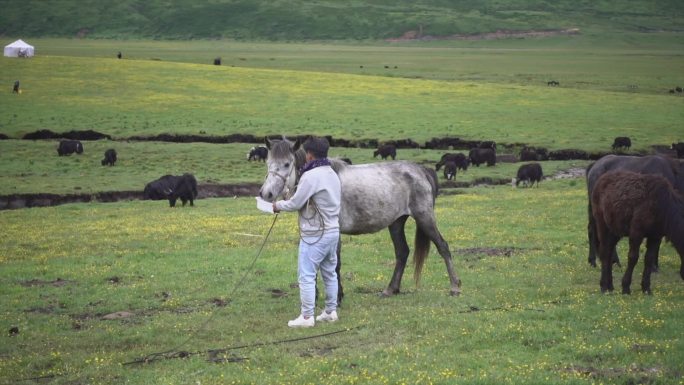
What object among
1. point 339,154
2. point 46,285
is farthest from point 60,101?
point 46,285

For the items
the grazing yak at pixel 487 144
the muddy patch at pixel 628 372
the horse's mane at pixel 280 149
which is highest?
the horse's mane at pixel 280 149

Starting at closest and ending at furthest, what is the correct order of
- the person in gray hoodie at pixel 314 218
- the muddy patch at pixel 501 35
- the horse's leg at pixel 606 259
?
1. the person in gray hoodie at pixel 314 218
2. the horse's leg at pixel 606 259
3. the muddy patch at pixel 501 35

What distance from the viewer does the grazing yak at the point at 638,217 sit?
525 inches

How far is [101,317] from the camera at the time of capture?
13.3m

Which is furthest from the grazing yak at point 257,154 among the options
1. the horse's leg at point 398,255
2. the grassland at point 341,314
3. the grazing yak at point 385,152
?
the horse's leg at point 398,255

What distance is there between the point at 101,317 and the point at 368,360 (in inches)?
207

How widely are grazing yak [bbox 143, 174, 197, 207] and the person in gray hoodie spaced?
742 inches

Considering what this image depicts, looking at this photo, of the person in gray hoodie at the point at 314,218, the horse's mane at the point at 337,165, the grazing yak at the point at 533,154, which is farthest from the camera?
the grazing yak at the point at 533,154

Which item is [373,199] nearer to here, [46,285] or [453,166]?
[46,285]

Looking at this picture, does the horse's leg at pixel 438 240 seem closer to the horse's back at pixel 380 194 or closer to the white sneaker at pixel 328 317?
the horse's back at pixel 380 194

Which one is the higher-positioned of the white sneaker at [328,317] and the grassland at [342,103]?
the grassland at [342,103]

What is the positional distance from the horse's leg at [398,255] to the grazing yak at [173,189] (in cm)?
1710

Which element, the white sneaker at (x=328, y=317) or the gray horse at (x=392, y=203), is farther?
the gray horse at (x=392, y=203)

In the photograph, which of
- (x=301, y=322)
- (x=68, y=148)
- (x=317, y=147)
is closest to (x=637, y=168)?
(x=317, y=147)
